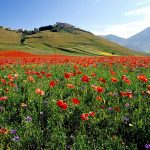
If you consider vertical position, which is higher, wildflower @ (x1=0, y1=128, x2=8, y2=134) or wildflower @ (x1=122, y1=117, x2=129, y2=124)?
wildflower @ (x1=122, y1=117, x2=129, y2=124)

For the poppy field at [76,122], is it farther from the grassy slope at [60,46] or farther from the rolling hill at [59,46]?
the grassy slope at [60,46]

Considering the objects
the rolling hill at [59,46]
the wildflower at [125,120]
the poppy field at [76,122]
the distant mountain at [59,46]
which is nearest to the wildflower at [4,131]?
the poppy field at [76,122]

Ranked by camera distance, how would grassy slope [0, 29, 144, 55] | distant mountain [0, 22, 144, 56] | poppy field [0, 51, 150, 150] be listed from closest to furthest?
1. poppy field [0, 51, 150, 150]
2. distant mountain [0, 22, 144, 56]
3. grassy slope [0, 29, 144, 55]

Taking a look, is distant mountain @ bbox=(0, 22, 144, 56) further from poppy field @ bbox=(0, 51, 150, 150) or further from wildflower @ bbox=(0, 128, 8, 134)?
wildflower @ bbox=(0, 128, 8, 134)

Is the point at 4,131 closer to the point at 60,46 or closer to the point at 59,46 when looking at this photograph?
the point at 59,46

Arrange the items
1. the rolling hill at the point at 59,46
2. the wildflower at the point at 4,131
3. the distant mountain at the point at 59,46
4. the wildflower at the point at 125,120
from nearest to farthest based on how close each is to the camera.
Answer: the wildflower at the point at 4,131
the wildflower at the point at 125,120
the distant mountain at the point at 59,46
the rolling hill at the point at 59,46

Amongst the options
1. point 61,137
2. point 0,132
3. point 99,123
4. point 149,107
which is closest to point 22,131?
point 0,132

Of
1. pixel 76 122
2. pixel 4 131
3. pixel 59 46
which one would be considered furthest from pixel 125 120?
pixel 59 46

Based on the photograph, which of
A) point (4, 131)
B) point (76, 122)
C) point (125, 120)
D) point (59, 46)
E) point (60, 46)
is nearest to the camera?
point (4, 131)

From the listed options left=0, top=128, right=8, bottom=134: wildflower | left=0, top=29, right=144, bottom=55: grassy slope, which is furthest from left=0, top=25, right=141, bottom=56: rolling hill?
left=0, top=128, right=8, bottom=134: wildflower

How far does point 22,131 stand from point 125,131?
1.84 m

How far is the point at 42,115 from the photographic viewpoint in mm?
6855

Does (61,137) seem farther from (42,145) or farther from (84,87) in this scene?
(84,87)

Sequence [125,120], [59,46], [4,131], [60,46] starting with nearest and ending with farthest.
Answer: [4,131] < [125,120] < [59,46] < [60,46]
